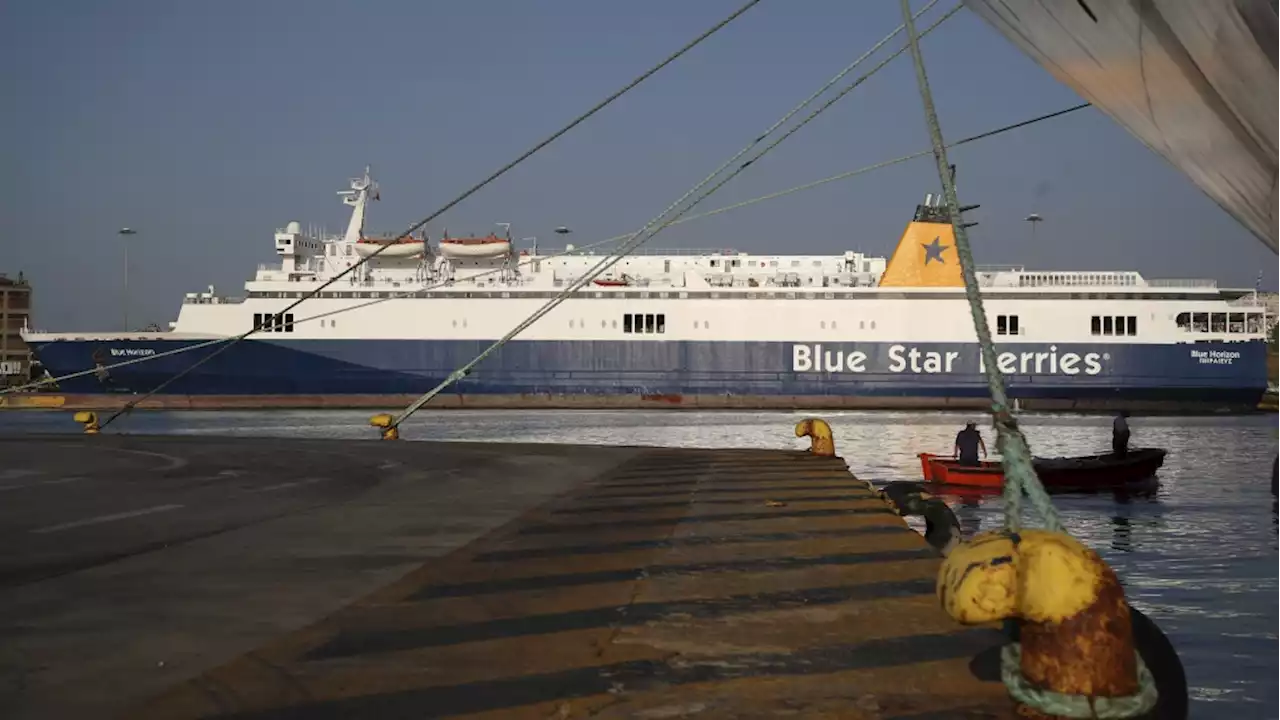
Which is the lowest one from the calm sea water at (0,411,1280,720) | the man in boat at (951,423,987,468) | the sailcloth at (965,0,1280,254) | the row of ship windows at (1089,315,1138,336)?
the calm sea water at (0,411,1280,720)

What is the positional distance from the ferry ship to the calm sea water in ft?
8.31

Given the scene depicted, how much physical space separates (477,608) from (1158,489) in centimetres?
1623

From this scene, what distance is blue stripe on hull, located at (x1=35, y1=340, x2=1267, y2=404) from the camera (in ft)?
158

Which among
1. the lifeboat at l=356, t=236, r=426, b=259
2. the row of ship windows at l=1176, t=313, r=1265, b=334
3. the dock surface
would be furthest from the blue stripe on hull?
the dock surface

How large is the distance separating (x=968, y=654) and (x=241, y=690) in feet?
8.06

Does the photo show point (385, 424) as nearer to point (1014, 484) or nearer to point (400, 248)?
point (1014, 484)

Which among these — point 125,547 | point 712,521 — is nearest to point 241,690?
point 125,547

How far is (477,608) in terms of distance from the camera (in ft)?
15.9

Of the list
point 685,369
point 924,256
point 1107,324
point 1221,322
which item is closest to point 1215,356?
point 1221,322

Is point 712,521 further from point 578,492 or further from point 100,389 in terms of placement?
point 100,389

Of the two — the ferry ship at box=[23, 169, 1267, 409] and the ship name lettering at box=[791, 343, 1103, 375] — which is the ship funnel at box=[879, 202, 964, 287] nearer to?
the ferry ship at box=[23, 169, 1267, 409]

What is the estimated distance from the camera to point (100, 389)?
49.1 m

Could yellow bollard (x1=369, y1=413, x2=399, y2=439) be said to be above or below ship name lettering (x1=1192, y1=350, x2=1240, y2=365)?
below

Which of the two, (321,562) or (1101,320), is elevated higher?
(1101,320)
